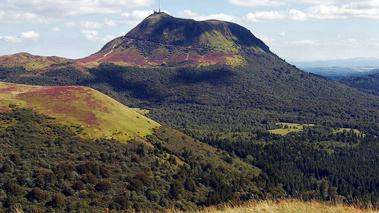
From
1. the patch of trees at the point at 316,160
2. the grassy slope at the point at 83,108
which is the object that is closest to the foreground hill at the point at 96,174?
the grassy slope at the point at 83,108

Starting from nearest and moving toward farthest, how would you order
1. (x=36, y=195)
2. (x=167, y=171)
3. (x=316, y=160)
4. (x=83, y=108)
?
1. (x=36, y=195)
2. (x=167, y=171)
3. (x=83, y=108)
4. (x=316, y=160)

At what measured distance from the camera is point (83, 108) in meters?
110

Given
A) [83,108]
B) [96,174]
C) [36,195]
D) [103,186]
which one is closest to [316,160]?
[83,108]

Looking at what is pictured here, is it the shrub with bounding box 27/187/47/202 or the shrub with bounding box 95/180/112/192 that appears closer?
the shrub with bounding box 27/187/47/202

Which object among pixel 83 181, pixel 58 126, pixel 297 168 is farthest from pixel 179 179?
pixel 297 168

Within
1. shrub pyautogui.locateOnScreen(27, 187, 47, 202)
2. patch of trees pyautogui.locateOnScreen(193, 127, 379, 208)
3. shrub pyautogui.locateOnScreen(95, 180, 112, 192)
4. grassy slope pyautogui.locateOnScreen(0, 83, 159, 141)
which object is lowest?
patch of trees pyautogui.locateOnScreen(193, 127, 379, 208)

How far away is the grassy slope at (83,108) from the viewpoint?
101750 mm

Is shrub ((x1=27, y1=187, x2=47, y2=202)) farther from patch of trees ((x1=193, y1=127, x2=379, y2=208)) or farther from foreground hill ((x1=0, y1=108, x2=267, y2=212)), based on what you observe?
patch of trees ((x1=193, y1=127, x2=379, y2=208))

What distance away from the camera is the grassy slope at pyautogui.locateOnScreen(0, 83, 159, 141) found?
101750mm

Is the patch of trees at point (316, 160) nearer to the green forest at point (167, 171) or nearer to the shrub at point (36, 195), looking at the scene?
the green forest at point (167, 171)

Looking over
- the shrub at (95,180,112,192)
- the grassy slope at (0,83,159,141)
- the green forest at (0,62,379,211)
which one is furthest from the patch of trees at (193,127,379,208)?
the shrub at (95,180,112,192)

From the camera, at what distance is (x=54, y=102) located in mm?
109938

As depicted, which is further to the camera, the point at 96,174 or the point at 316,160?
the point at 316,160

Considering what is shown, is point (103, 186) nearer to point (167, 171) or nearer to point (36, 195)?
point (36, 195)
